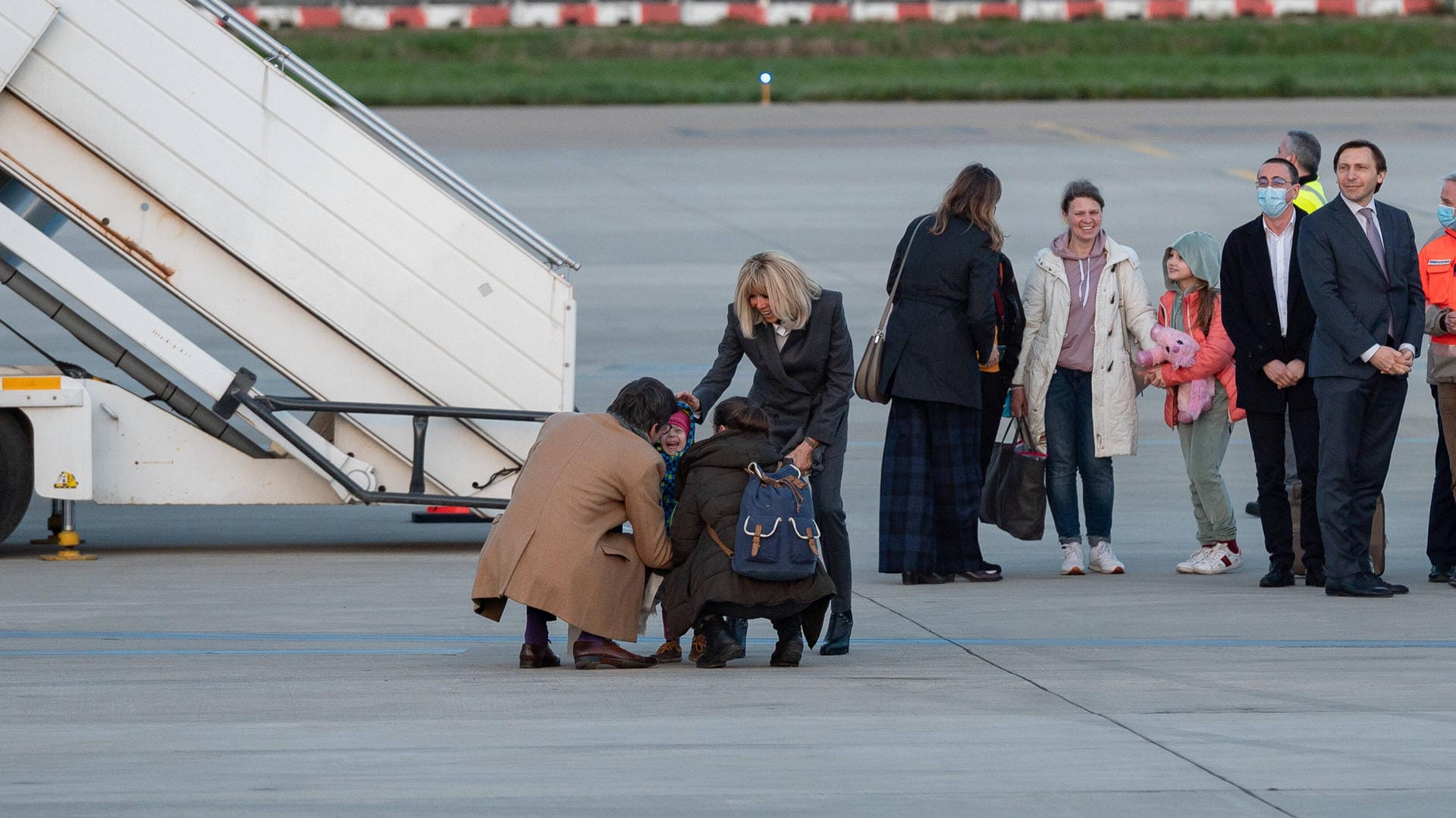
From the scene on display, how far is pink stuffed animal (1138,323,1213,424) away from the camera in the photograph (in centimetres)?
943

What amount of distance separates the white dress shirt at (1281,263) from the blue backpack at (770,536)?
2.94 metres

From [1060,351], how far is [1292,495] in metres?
1.31

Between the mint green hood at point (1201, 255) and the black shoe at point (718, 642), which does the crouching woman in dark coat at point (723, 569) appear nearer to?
the black shoe at point (718, 642)

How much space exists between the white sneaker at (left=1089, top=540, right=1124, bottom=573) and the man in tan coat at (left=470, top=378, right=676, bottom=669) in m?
3.01

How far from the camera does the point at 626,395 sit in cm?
734

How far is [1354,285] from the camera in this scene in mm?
8562

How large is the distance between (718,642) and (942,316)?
91.8 inches

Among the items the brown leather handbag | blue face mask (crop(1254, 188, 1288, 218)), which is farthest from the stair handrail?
blue face mask (crop(1254, 188, 1288, 218))

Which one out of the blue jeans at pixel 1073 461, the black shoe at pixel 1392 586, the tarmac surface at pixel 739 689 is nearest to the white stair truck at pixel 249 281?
the tarmac surface at pixel 739 689

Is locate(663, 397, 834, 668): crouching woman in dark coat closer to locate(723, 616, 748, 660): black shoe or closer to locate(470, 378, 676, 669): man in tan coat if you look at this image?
locate(723, 616, 748, 660): black shoe

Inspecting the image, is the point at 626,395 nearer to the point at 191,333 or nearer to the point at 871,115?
the point at 191,333

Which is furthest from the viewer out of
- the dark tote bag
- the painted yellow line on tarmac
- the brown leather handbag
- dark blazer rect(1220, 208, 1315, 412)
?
the painted yellow line on tarmac

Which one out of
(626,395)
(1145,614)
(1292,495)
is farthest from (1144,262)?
(626,395)

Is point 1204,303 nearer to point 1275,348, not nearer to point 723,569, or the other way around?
point 1275,348
